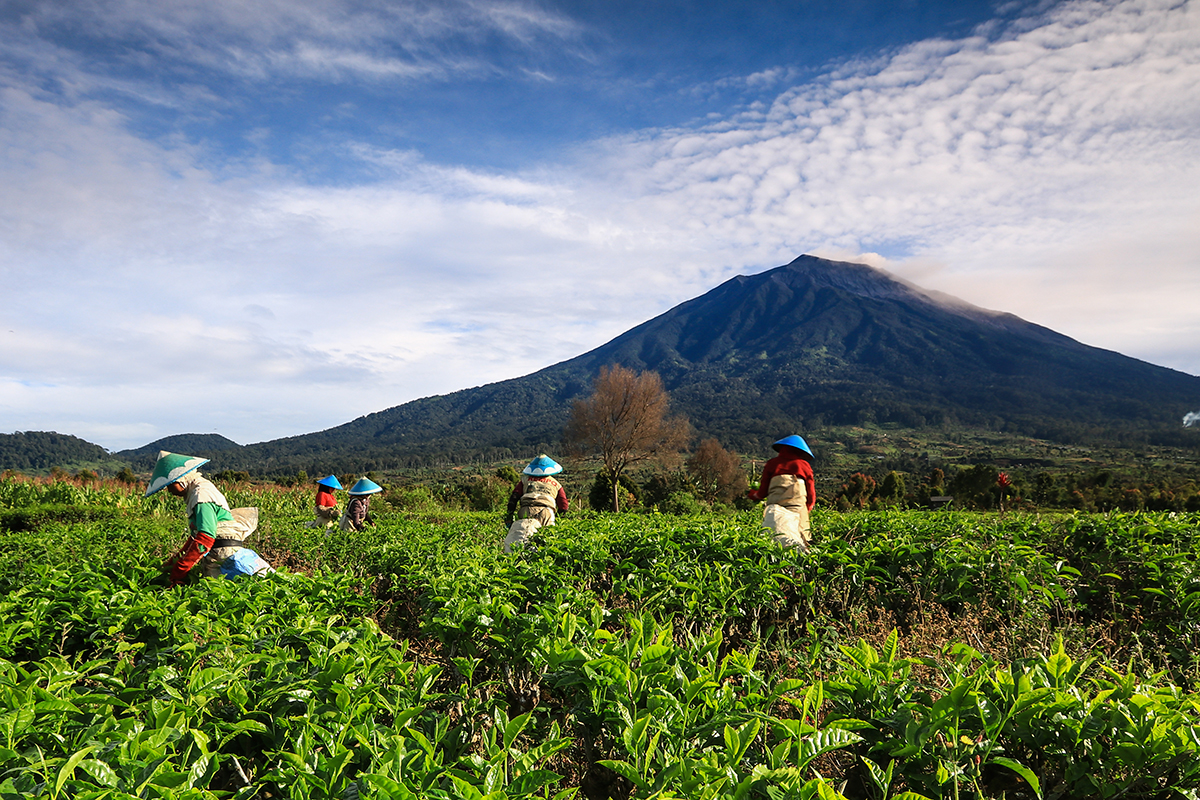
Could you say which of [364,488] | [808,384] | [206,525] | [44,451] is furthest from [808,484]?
[808,384]

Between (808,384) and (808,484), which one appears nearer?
(808,484)

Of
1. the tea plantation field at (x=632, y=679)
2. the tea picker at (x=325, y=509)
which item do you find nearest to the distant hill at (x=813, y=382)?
the tea picker at (x=325, y=509)

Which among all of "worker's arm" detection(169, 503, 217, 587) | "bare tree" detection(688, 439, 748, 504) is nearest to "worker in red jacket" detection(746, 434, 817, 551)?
"worker's arm" detection(169, 503, 217, 587)

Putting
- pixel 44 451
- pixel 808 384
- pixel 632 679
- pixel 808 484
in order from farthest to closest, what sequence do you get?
pixel 808 384, pixel 44 451, pixel 808 484, pixel 632 679

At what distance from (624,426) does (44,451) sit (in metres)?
91.4

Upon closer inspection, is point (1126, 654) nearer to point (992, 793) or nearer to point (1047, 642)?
point (1047, 642)

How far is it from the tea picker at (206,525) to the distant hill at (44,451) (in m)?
89.4

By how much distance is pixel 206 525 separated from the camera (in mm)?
4488

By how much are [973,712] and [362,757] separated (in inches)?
70.6

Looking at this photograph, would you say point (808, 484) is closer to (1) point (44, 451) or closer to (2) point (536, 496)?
(2) point (536, 496)

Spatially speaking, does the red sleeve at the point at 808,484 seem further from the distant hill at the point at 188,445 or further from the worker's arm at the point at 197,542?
the distant hill at the point at 188,445

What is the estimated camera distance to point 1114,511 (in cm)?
501

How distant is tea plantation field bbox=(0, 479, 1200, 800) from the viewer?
1.57m

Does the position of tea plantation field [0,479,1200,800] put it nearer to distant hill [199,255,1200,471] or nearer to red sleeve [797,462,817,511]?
red sleeve [797,462,817,511]
